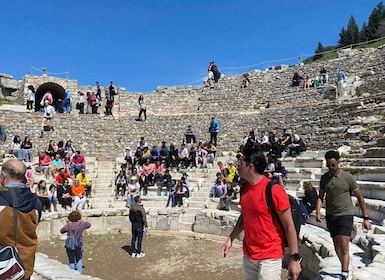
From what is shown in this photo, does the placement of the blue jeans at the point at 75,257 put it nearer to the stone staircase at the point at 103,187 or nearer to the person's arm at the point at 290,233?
the person's arm at the point at 290,233

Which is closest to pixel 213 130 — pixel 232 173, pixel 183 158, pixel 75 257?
pixel 183 158

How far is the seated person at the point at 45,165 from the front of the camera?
13031 millimetres

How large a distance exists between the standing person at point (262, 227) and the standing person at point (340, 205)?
1.45 metres

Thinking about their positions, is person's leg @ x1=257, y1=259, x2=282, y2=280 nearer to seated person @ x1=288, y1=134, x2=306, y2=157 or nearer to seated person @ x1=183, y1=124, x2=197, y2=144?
seated person @ x1=288, y1=134, x2=306, y2=157

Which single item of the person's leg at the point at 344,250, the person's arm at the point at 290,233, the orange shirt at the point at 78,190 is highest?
the person's arm at the point at 290,233

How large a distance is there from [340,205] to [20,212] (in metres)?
3.23

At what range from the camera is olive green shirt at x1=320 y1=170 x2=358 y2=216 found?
4.11m

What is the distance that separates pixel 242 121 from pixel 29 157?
34.4 feet

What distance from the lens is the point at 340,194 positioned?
13.6ft

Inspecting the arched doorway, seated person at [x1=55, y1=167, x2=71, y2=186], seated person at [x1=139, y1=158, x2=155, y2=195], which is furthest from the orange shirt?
the arched doorway

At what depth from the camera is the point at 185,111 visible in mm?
26297

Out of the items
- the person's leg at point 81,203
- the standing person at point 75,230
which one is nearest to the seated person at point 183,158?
the person's leg at point 81,203

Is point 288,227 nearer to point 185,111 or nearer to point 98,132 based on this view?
point 98,132

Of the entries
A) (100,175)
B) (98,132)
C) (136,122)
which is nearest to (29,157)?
(100,175)
